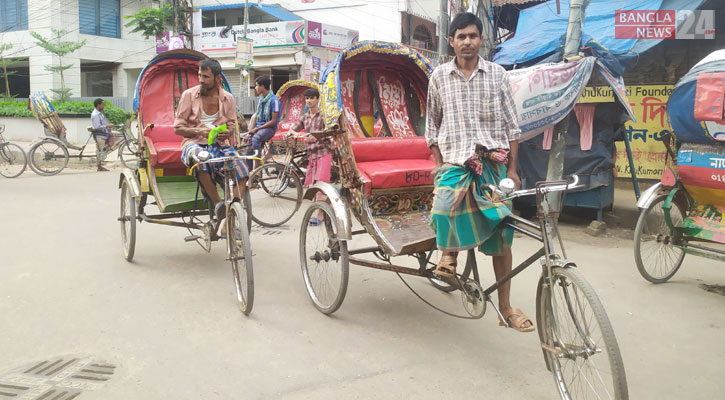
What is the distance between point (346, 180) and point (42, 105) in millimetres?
11420

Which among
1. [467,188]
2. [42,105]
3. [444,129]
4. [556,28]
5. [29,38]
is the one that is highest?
→ [29,38]

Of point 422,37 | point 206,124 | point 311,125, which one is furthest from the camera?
point 422,37

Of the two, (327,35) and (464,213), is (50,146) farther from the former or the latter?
(327,35)

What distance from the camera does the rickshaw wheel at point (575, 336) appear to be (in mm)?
2311

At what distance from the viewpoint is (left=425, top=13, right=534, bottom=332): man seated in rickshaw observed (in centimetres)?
313

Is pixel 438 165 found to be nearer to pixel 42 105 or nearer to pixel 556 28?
pixel 556 28

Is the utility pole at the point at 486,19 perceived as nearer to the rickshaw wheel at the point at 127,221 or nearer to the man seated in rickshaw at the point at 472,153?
the rickshaw wheel at the point at 127,221

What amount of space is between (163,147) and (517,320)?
3.95 m

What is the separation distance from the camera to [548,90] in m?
6.32

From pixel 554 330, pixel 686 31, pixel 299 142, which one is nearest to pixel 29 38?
pixel 299 142

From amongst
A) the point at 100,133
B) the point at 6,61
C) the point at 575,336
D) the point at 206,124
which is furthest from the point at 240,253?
the point at 6,61

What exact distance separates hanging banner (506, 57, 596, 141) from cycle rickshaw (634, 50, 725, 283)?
162cm

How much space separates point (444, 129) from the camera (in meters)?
3.31

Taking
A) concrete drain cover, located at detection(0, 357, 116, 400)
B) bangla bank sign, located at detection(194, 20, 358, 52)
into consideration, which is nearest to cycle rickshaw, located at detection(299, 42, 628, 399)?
concrete drain cover, located at detection(0, 357, 116, 400)
